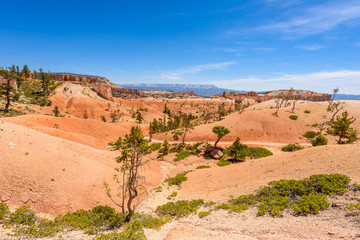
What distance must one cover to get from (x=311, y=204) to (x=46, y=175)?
24.2 metres

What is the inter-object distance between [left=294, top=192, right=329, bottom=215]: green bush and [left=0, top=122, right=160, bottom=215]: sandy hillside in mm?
18162

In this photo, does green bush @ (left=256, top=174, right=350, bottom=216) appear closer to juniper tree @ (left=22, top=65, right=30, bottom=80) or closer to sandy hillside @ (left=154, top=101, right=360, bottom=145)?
sandy hillside @ (left=154, top=101, right=360, bottom=145)

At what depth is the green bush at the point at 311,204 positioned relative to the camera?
11.4 metres

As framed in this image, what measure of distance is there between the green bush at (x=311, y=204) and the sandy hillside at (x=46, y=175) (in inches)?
715

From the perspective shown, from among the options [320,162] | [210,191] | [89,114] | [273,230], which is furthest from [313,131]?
[89,114]

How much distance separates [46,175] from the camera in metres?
16.4

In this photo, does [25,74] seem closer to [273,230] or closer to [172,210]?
[172,210]

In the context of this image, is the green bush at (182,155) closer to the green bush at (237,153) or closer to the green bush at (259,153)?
the green bush at (237,153)

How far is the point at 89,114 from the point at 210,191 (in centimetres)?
8425

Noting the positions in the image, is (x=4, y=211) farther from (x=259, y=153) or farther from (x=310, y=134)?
(x=310, y=134)

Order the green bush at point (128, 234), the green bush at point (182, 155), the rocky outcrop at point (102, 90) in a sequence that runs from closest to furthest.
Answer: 1. the green bush at point (128, 234)
2. the green bush at point (182, 155)
3. the rocky outcrop at point (102, 90)

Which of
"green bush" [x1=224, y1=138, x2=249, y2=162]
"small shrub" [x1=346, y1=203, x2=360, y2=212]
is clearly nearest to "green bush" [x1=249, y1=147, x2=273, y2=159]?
"green bush" [x1=224, y1=138, x2=249, y2=162]

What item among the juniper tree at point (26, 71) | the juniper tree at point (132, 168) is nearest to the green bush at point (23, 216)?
the juniper tree at point (132, 168)

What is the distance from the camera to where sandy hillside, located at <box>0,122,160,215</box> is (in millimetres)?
14352
